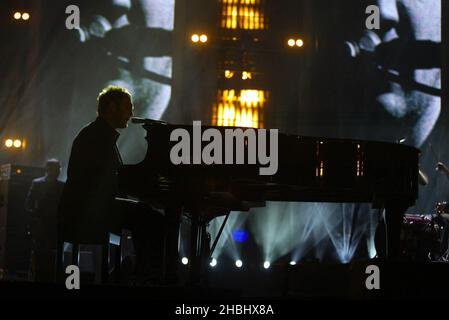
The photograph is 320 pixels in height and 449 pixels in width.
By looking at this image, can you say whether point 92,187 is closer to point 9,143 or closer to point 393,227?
point 393,227

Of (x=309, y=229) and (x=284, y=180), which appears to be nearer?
(x=284, y=180)

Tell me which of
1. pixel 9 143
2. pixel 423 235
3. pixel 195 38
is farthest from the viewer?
pixel 195 38

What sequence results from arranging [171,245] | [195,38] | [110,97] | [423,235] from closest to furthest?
[171,245]
[110,97]
[423,235]
[195,38]

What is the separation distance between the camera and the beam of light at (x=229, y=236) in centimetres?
1052

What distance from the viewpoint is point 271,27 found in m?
11.1

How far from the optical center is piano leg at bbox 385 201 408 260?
5242mm

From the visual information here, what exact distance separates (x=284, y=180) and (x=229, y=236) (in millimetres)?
5782

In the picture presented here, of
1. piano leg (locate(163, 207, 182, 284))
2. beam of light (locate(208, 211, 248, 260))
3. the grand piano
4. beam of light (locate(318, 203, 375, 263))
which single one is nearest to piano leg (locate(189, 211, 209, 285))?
the grand piano

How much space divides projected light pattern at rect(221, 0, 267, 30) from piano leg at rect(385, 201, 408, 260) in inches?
250

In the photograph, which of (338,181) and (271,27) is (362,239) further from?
(338,181)

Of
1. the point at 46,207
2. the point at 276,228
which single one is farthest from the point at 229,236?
the point at 46,207

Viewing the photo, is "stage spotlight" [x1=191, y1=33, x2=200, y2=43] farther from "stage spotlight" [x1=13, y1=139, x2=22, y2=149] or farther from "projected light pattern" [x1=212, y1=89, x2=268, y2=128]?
"stage spotlight" [x1=13, y1=139, x2=22, y2=149]

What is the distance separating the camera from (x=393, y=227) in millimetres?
5242

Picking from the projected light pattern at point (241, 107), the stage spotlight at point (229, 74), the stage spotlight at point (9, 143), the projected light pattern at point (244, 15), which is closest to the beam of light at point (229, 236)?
the projected light pattern at point (241, 107)
